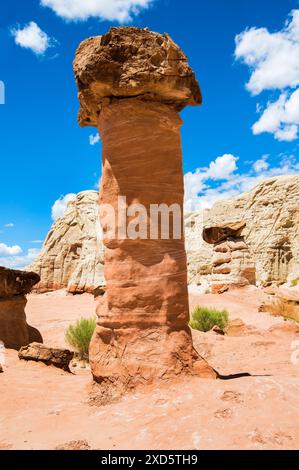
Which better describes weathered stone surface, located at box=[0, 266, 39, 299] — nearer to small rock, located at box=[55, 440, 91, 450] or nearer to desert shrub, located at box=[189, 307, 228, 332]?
desert shrub, located at box=[189, 307, 228, 332]

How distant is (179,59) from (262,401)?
3886mm

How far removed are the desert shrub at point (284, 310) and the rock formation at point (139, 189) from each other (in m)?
7.83

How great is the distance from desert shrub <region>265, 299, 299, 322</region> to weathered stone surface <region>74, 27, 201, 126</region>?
8601 mm

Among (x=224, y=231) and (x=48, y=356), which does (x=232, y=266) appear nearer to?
(x=224, y=231)

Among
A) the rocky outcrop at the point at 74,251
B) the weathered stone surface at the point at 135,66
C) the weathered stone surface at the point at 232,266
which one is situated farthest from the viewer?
the rocky outcrop at the point at 74,251

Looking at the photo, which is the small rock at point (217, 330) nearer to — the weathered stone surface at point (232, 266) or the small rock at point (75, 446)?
the weathered stone surface at point (232, 266)

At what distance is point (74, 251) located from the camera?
22.9 metres

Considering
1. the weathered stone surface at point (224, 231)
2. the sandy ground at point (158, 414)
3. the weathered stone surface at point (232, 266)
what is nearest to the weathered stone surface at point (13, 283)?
the sandy ground at point (158, 414)

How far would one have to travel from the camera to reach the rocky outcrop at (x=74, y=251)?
20531mm

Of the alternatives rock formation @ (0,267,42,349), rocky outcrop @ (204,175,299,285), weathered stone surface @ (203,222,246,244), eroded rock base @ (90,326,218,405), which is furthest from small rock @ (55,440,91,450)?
rocky outcrop @ (204,175,299,285)

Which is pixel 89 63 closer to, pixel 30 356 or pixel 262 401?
pixel 262 401

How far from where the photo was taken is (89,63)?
4.72 m

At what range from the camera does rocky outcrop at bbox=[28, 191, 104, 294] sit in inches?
808

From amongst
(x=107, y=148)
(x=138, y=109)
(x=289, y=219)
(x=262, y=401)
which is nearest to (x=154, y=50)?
(x=138, y=109)
